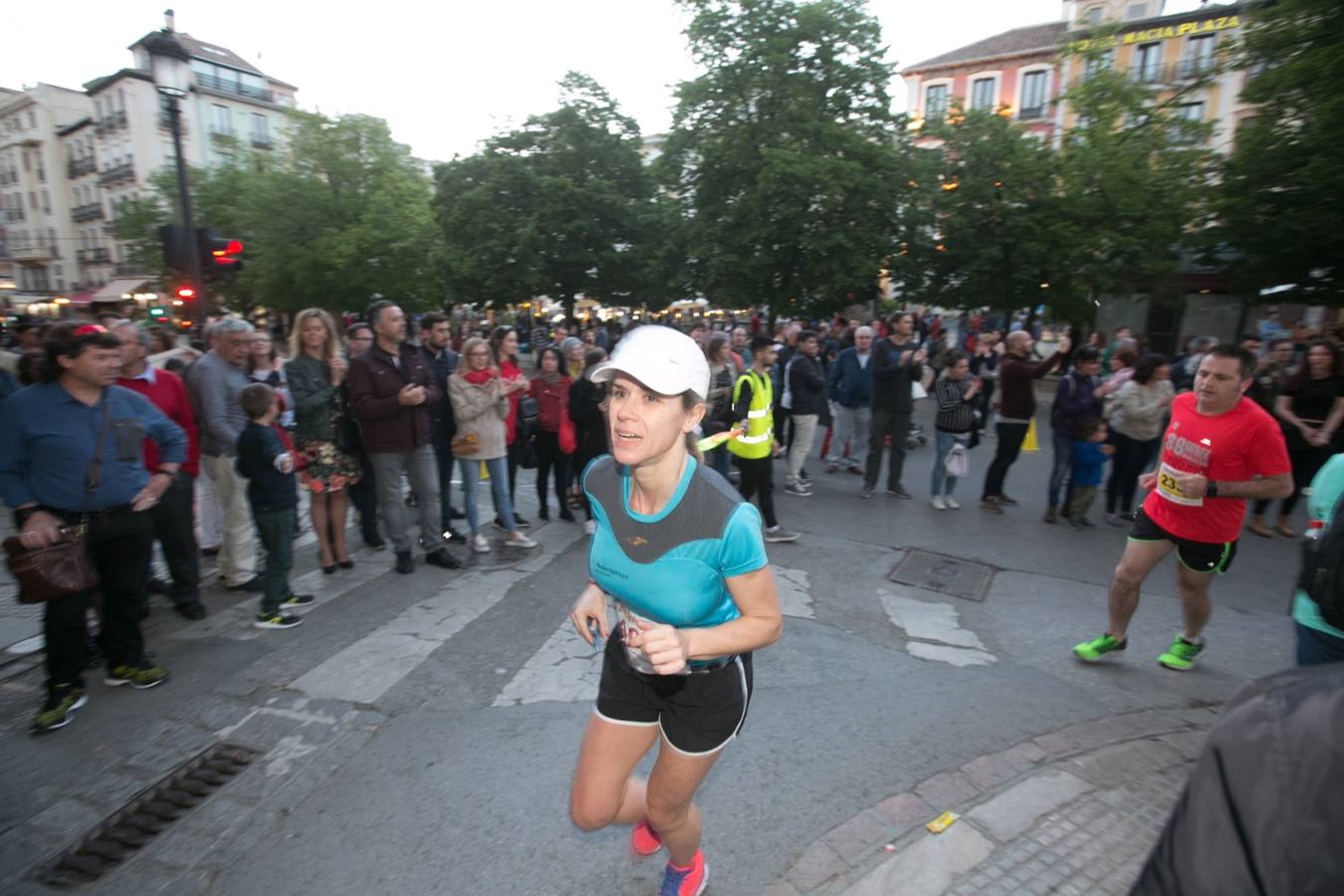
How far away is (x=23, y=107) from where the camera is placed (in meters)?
54.8

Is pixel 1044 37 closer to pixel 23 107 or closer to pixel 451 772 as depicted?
pixel 451 772

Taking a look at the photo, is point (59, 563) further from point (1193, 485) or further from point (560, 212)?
point (560, 212)

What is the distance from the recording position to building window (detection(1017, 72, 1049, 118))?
39.2m

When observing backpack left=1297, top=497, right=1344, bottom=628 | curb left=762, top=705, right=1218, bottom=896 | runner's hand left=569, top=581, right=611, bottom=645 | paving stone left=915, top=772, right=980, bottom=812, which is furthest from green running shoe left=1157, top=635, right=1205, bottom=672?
runner's hand left=569, top=581, right=611, bottom=645

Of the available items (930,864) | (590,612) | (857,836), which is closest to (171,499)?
(590,612)

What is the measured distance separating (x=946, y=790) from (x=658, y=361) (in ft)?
8.09

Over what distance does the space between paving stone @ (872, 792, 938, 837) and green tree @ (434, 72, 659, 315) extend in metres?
25.4

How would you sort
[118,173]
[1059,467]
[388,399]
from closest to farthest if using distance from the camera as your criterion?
[388,399], [1059,467], [118,173]

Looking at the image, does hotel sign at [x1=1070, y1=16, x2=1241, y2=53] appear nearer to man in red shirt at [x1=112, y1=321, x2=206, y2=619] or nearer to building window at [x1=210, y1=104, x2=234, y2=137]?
man in red shirt at [x1=112, y1=321, x2=206, y2=619]

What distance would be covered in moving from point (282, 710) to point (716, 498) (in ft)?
9.91

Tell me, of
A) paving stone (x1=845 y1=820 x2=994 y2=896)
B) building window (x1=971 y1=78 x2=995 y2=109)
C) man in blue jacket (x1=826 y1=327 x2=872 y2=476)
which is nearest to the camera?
paving stone (x1=845 y1=820 x2=994 y2=896)

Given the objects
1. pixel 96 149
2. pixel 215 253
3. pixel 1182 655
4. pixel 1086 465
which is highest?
pixel 96 149

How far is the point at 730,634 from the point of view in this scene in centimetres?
200

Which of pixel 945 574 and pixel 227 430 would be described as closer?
pixel 227 430
